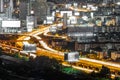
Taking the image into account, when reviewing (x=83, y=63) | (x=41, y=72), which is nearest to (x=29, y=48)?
(x=83, y=63)

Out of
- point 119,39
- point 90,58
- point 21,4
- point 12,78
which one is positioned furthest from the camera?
point 21,4

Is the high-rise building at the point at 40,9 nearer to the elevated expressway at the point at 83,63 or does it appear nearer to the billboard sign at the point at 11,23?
the billboard sign at the point at 11,23

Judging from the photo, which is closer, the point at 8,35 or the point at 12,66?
the point at 12,66

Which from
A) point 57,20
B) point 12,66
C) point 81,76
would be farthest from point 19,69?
point 57,20

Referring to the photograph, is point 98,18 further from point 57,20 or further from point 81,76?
point 81,76

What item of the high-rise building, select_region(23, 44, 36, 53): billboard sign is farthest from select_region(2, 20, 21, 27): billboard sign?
select_region(23, 44, 36, 53): billboard sign

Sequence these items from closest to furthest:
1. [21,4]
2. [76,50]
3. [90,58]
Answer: [90,58] → [76,50] → [21,4]

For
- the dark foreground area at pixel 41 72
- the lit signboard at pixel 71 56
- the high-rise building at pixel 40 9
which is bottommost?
the dark foreground area at pixel 41 72

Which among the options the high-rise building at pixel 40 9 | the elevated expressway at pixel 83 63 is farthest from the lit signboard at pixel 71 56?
the high-rise building at pixel 40 9
